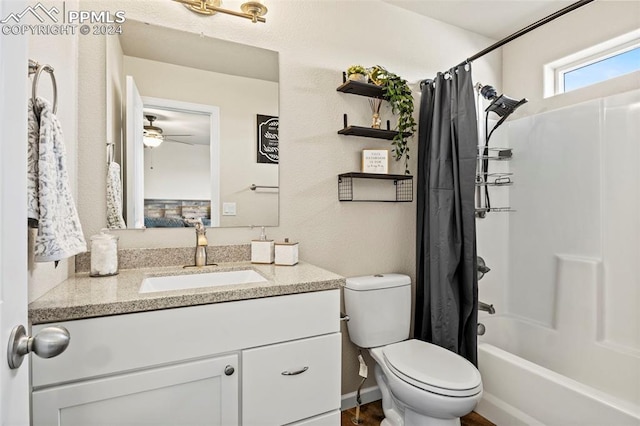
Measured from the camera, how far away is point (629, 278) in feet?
6.05

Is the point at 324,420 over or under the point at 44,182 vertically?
under

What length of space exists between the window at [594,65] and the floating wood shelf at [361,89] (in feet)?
4.57

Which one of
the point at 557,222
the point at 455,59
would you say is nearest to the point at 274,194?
the point at 455,59

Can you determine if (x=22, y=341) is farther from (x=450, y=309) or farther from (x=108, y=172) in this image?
(x=450, y=309)

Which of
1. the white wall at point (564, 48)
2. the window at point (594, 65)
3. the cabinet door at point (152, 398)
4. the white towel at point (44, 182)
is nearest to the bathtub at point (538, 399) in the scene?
the cabinet door at point (152, 398)

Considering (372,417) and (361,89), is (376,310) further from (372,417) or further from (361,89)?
(361,89)

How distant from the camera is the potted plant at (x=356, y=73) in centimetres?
189

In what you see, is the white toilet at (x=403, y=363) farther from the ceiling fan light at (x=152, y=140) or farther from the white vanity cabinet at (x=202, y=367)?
the ceiling fan light at (x=152, y=140)

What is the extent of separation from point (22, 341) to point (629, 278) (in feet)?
8.44

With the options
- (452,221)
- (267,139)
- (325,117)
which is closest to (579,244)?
(452,221)

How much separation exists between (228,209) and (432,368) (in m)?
1.24

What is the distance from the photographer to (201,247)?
156cm

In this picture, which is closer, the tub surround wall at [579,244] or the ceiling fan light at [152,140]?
the ceiling fan light at [152,140]

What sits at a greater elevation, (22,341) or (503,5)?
(503,5)
